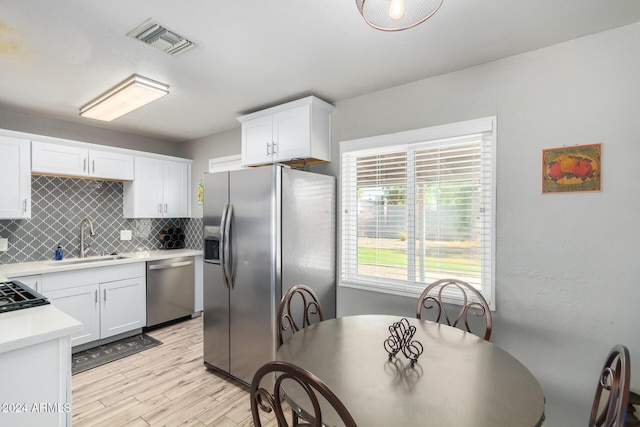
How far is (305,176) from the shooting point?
2586mm

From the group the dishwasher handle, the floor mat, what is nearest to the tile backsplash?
the dishwasher handle

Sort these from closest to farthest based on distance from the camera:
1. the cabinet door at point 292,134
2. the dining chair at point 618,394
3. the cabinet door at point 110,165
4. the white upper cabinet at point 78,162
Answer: the dining chair at point 618,394 → the cabinet door at point 292,134 → the white upper cabinet at point 78,162 → the cabinet door at point 110,165

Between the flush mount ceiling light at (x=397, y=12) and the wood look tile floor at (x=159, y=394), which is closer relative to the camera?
the flush mount ceiling light at (x=397, y=12)

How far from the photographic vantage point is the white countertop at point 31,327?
1.19m

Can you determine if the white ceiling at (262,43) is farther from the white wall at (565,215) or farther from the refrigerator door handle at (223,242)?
the refrigerator door handle at (223,242)

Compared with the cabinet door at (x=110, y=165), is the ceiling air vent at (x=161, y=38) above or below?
above

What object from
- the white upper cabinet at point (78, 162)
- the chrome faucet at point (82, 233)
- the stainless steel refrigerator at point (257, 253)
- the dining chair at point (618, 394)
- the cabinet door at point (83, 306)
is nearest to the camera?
the dining chair at point (618, 394)

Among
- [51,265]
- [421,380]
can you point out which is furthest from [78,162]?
[421,380]

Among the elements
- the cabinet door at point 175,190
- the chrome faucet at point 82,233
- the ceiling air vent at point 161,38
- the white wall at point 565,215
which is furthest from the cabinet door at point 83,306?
the white wall at point 565,215

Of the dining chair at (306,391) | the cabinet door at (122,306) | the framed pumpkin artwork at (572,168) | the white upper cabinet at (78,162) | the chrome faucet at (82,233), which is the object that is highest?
the white upper cabinet at (78,162)

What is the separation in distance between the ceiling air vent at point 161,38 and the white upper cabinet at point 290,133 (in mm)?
1035

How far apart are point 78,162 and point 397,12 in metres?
3.64

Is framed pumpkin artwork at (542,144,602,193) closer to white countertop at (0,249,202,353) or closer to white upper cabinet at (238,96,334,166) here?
white upper cabinet at (238,96,334,166)

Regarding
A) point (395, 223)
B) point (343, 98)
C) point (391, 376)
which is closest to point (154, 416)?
point (391, 376)
